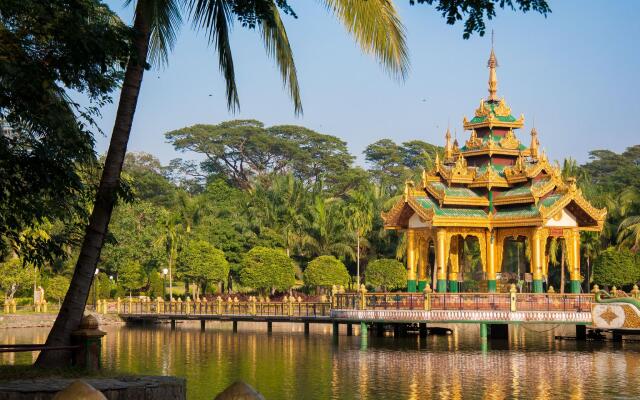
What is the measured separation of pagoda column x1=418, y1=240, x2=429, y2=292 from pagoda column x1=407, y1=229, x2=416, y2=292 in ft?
1.62

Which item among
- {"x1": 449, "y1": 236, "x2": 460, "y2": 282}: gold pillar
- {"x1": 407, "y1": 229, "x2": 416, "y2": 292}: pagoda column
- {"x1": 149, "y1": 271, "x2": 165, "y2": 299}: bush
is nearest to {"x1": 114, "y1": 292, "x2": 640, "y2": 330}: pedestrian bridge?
{"x1": 407, "y1": 229, "x2": 416, "y2": 292}: pagoda column

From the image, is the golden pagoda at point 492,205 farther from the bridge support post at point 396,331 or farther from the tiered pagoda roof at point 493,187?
the bridge support post at point 396,331

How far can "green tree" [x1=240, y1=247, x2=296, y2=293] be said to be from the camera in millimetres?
56156

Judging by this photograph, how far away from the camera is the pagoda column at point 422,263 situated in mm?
38709

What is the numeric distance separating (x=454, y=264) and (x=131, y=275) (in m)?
25.9

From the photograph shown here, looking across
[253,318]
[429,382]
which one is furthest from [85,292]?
[253,318]

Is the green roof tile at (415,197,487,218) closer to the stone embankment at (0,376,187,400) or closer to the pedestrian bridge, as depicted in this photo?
the pedestrian bridge

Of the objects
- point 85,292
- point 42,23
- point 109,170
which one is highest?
point 42,23

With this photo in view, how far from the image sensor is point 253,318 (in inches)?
1679

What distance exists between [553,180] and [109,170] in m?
25.0

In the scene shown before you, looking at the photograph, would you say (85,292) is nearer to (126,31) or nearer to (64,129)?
(64,129)

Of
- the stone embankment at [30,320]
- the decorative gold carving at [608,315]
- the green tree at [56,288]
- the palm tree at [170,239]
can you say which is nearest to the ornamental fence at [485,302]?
the decorative gold carving at [608,315]

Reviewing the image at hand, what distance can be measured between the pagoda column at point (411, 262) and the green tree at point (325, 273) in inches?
679

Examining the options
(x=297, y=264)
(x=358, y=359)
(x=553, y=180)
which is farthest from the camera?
(x=297, y=264)
